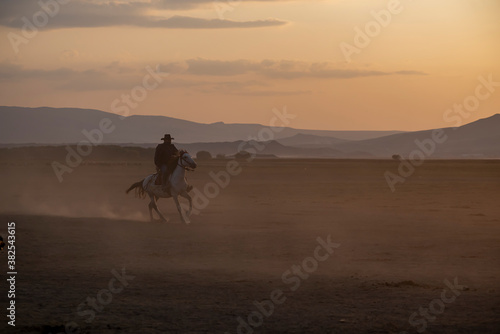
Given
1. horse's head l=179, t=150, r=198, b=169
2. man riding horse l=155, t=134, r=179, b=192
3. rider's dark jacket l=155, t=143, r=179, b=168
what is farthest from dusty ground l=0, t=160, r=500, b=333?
rider's dark jacket l=155, t=143, r=179, b=168

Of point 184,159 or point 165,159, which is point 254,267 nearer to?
point 184,159

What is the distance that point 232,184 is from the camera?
41281 millimetres

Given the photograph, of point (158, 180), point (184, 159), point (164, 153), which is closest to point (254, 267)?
point (184, 159)

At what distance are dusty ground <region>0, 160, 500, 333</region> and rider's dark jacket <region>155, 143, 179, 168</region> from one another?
1766 mm

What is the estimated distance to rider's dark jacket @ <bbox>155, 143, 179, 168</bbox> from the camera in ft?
70.8

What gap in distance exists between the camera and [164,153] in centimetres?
2167

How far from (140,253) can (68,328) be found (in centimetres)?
606

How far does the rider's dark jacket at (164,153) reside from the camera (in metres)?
21.6

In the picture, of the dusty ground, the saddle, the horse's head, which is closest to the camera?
the dusty ground

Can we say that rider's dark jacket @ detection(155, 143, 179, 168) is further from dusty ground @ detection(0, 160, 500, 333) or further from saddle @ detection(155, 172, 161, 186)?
dusty ground @ detection(0, 160, 500, 333)

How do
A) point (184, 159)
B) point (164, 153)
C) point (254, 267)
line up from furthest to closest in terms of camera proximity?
point (164, 153) → point (184, 159) → point (254, 267)

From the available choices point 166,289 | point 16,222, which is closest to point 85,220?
point 16,222

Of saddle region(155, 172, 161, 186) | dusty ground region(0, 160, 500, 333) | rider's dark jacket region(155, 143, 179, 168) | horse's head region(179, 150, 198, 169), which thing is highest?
rider's dark jacket region(155, 143, 179, 168)

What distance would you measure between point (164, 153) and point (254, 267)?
28.8 ft
